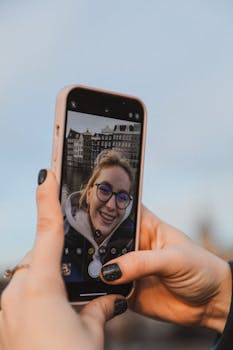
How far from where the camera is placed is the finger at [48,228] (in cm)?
279

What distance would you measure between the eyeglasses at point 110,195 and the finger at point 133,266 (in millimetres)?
268

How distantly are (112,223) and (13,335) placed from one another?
0.89 m

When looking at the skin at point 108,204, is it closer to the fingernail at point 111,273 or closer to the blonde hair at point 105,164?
the blonde hair at point 105,164

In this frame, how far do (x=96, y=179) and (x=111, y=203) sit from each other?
15 cm

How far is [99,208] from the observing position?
3.38 m

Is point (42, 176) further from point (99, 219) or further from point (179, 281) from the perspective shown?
point (179, 281)

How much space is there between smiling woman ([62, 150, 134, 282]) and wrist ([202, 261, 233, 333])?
21.4 inches

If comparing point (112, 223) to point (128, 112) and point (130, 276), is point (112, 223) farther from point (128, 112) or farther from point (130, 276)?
point (128, 112)

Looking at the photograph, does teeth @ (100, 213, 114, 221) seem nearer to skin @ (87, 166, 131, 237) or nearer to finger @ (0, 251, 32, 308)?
skin @ (87, 166, 131, 237)

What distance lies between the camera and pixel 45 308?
106 inches

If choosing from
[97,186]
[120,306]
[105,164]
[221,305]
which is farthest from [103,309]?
[221,305]

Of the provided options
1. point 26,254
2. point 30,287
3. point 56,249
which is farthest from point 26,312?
point 26,254

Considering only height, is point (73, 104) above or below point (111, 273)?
above

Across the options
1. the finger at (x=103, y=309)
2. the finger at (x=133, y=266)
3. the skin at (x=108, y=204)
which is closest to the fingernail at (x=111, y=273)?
the finger at (x=133, y=266)
